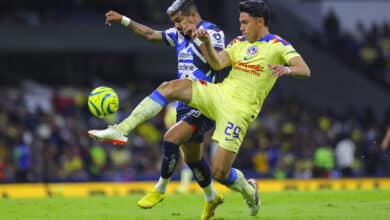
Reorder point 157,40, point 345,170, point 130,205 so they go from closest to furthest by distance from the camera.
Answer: point 157,40, point 130,205, point 345,170

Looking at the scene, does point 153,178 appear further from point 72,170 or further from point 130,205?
point 130,205

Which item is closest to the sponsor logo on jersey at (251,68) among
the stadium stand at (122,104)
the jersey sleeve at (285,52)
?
the jersey sleeve at (285,52)

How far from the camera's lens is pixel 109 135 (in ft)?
37.8

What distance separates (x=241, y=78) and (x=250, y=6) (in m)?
0.86

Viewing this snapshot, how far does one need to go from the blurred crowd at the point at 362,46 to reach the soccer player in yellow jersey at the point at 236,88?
22.2 m

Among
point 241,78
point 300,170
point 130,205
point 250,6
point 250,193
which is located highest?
point 250,6

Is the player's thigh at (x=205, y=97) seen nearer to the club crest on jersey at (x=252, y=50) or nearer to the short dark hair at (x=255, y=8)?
the club crest on jersey at (x=252, y=50)

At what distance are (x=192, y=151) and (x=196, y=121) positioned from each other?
43 centimetres

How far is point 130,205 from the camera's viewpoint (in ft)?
52.0

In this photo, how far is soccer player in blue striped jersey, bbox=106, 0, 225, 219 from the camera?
12.7m

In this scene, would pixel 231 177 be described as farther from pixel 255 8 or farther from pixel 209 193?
pixel 255 8

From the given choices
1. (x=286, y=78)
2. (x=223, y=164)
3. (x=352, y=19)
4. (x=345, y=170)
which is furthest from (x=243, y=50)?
(x=352, y=19)

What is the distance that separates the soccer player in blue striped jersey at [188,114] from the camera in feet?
41.8

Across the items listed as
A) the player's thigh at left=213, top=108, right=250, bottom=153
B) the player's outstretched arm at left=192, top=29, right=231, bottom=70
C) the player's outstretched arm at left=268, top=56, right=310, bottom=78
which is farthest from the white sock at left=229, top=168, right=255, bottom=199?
the player's outstretched arm at left=268, top=56, right=310, bottom=78
